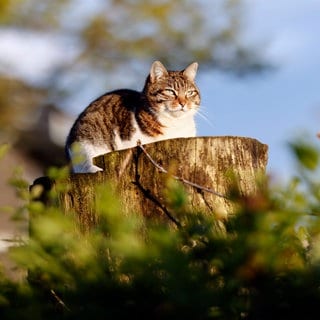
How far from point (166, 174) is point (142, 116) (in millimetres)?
2934

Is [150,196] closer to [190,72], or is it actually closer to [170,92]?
[170,92]

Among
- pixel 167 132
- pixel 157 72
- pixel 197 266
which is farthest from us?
pixel 157 72

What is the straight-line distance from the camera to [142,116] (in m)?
6.47

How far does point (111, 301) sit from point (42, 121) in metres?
14.2

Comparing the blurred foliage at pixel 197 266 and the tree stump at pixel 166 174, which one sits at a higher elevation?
the tree stump at pixel 166 174

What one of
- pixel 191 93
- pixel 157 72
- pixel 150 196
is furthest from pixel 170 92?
pixel 150 196

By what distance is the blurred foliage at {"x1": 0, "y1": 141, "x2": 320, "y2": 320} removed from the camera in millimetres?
1848

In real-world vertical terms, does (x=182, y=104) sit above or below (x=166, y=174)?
above

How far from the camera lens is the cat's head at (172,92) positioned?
671 cm

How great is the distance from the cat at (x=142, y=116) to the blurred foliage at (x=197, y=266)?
3.59m

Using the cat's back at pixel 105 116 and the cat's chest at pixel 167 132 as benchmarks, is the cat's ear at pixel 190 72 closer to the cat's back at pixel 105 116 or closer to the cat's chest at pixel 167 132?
the cat's back at pixel 105 116

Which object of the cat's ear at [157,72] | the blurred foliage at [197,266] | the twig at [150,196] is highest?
the cat's ear at [157,72]

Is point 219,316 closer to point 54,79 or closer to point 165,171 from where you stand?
point 165,171

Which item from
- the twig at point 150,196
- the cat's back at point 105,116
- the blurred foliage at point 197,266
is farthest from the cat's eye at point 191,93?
the blurred foliage at point 197,266
